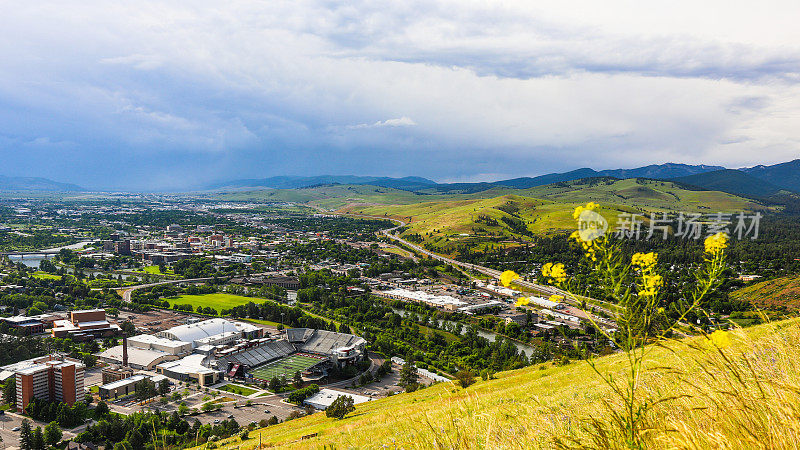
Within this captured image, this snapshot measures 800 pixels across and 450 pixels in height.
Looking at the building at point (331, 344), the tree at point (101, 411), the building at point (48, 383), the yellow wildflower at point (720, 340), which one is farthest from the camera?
the building at point (331, 344)

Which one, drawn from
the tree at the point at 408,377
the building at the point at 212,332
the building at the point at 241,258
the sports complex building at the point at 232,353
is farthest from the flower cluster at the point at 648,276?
the building at the point at 241,258

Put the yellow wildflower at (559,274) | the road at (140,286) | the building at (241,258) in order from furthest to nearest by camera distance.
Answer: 1. the building at (241,258)
2. the road at (140,286)
3. the yellow wildflower at (559,274)

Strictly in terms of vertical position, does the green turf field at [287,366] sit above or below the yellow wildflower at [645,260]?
below

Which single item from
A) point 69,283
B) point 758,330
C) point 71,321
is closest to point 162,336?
point 71,321

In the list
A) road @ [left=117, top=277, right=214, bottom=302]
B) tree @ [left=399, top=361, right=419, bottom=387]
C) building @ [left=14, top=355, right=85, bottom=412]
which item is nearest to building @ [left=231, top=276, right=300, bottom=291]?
road @ [left=117, top=277, right=214, bottom=302]

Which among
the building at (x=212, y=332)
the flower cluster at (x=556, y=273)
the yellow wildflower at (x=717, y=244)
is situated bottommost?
the building at (x=212, y=332)

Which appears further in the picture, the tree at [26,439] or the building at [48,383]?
the building at [48,383]

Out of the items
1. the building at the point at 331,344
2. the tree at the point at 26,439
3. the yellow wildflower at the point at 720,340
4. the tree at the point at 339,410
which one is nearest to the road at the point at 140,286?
the building at the point at 331,344

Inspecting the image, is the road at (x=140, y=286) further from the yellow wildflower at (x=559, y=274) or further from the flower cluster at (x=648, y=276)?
the flower cluster at (x=648, y=276)
